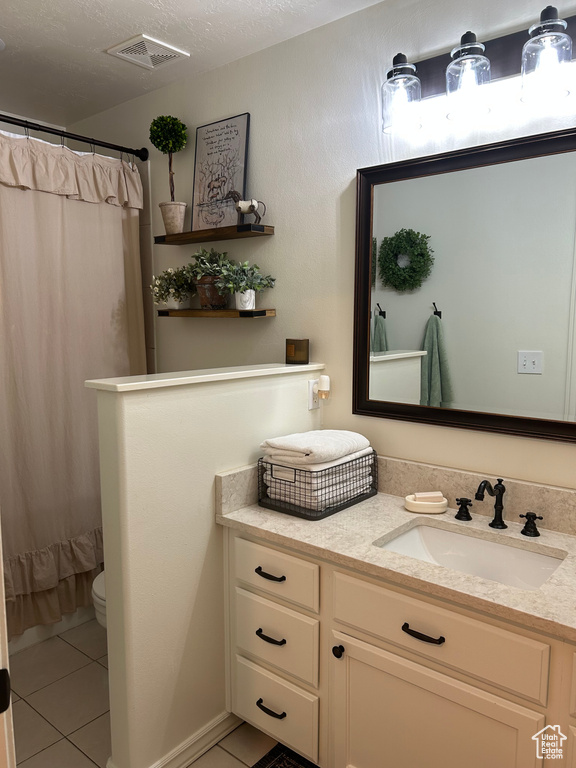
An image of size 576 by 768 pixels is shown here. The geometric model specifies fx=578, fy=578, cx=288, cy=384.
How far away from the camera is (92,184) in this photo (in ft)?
8.75

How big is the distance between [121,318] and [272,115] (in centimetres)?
118

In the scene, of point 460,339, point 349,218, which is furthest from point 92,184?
point 460,339

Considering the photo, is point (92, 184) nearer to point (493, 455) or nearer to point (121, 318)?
point (121, 318)

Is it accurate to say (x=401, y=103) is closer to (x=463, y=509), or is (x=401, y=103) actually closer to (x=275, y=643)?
(x=463, y=509)

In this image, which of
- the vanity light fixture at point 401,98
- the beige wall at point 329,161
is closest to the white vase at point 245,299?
the beige wall at point 329,161

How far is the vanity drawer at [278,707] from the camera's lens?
68.3 inches

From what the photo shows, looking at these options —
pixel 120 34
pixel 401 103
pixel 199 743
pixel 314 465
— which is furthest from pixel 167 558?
pixel 120 34

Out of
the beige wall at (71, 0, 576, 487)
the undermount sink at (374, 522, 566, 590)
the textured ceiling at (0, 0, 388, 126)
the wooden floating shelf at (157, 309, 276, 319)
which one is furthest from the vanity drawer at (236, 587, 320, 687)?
the textured ceiling at (0, 0, 388, 126)

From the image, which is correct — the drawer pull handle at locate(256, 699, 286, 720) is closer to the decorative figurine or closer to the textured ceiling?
the decorative figurine

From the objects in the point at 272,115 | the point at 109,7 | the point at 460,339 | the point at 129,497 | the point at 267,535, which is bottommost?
the point at 267,535

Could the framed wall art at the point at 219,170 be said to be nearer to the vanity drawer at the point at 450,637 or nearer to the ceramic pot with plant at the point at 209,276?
the ceramic pot with plant at the point at 209,276

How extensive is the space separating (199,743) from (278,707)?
0.34 m

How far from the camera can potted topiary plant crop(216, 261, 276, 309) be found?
236 cm

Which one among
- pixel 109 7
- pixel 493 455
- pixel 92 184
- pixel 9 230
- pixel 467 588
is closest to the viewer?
pixel 467 588
